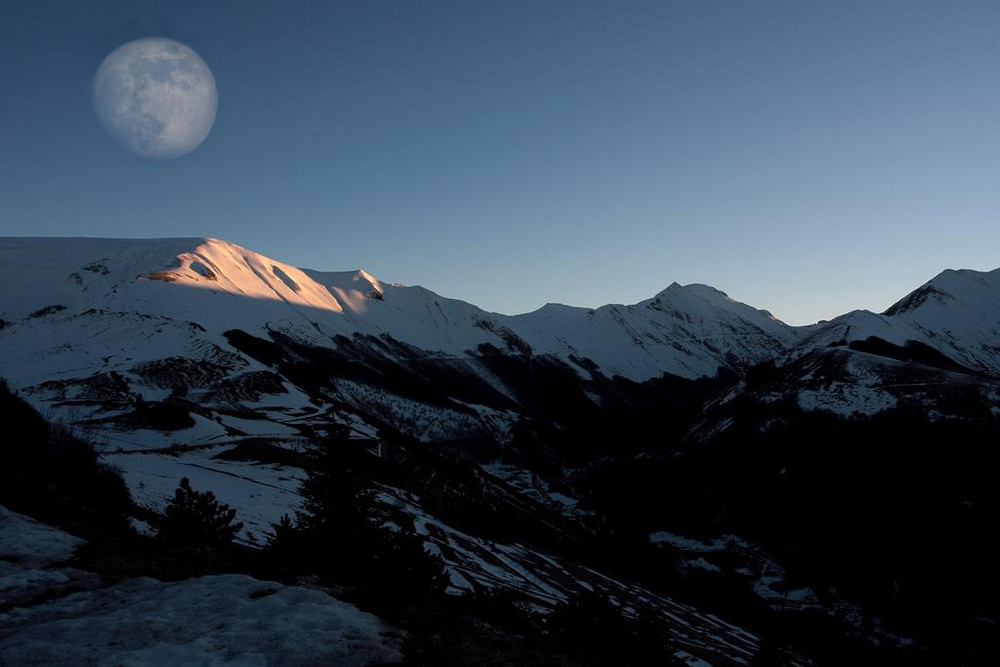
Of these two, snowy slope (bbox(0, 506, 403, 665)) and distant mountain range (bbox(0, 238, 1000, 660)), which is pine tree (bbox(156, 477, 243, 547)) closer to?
snowy slope (bbox(0, 506, 403, 665))

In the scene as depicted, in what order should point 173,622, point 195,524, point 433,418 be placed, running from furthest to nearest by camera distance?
point 433,418
point 195,524
point 173,622

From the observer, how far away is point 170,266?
17250cm

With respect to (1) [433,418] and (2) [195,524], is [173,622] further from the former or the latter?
(1) [433,418]

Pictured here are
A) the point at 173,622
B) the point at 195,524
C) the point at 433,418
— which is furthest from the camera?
the point at 433,418

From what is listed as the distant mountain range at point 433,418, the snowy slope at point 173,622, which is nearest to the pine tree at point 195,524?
the snowy slope at point 173,622

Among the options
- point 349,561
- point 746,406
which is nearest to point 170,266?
→ point 746,406

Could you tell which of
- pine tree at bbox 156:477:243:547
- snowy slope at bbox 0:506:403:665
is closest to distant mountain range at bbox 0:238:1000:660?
pine tree at bbox 156:477:243:547

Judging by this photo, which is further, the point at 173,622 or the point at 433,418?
the point at 433,418

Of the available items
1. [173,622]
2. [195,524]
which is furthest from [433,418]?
[173,622]

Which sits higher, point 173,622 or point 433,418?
point 173,622

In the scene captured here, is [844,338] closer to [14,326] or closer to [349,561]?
[349,561]

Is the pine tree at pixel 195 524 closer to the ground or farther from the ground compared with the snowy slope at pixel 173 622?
closer to the ground

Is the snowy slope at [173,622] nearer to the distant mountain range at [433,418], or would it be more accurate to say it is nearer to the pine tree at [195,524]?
the pine tree at [195,524]

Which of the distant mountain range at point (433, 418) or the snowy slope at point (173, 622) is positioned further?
the distant mountain range at point (433, 418)
